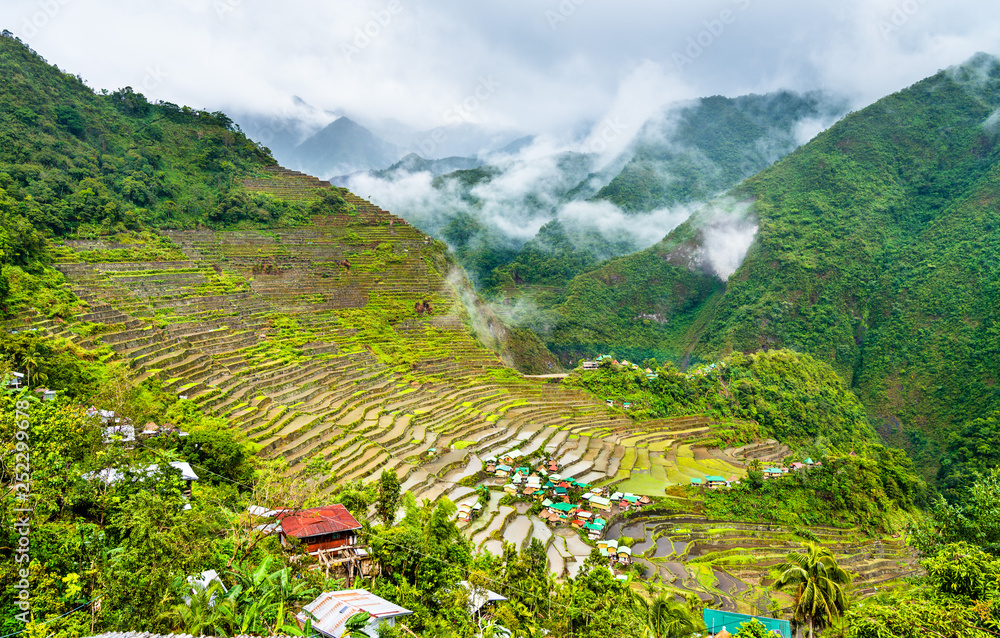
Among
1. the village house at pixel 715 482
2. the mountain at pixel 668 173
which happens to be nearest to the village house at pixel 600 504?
the village house at pixel 715 482

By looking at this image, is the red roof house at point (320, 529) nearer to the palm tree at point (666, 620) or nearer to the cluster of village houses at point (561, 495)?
the palm tree at point (666, 620)

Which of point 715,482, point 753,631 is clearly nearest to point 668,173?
point 715,482

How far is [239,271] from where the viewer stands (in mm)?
29703

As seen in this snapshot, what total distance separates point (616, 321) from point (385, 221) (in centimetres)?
3331

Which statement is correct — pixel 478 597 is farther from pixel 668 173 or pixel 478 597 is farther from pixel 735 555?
pixel 668 173

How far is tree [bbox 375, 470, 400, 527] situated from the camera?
1244 cm

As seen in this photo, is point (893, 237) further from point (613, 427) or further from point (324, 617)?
point (324, 617)

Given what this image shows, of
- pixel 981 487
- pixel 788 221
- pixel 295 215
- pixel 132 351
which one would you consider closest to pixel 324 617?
pixel 981 487

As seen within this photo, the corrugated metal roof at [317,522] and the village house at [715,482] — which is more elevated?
the corrugated metal roof at [317,522]

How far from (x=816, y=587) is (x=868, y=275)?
54060 millimetres

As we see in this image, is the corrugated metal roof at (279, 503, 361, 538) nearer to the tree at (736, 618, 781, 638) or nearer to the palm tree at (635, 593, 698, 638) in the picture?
the palm tree at (635, 593, 698, 638)

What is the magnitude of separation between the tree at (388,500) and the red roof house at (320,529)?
130 centimetres

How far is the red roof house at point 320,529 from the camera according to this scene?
10.4 metres

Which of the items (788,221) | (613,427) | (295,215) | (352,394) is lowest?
(613,427)
